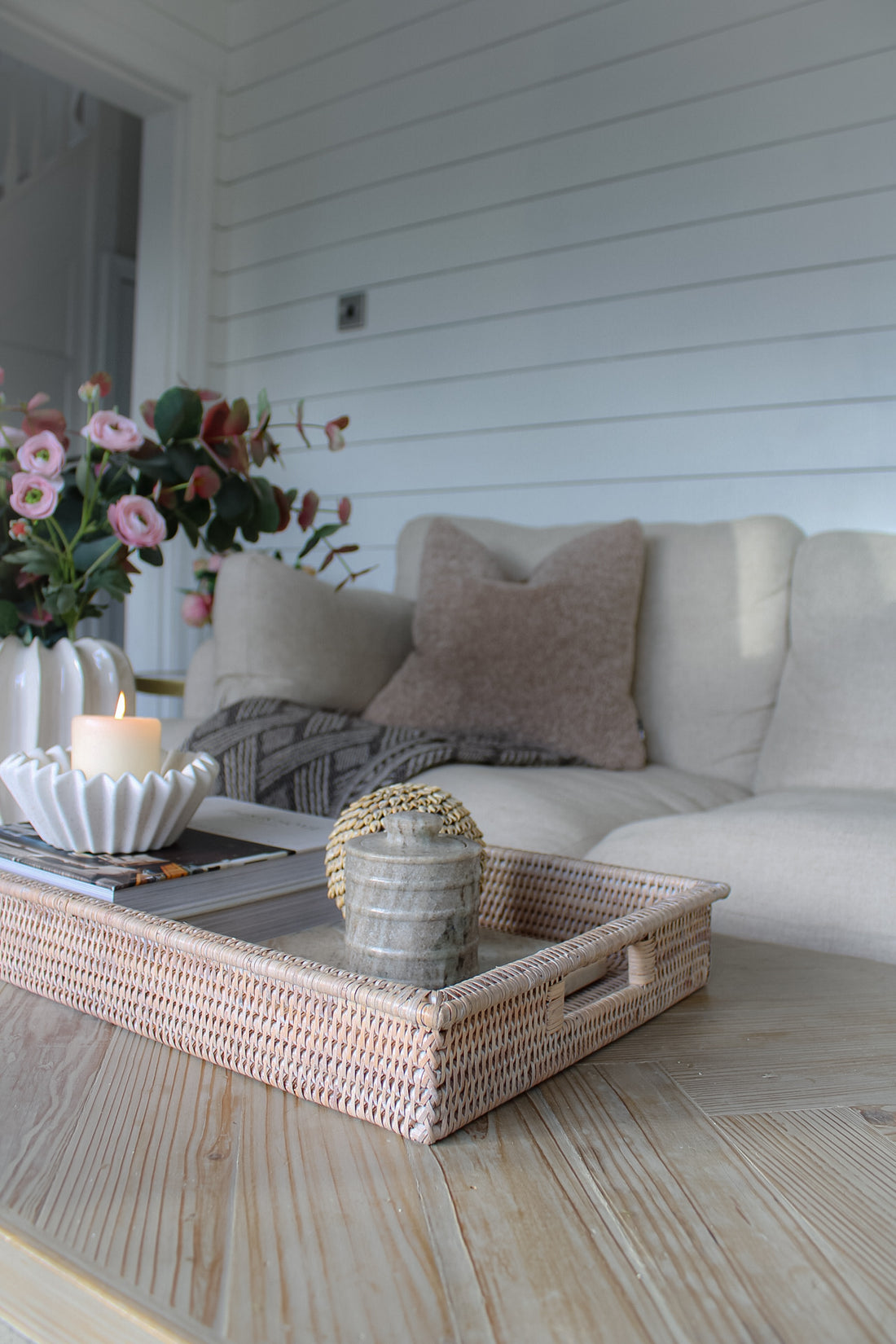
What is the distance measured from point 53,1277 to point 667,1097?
1.01 ft

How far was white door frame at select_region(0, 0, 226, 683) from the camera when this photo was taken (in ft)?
9.98

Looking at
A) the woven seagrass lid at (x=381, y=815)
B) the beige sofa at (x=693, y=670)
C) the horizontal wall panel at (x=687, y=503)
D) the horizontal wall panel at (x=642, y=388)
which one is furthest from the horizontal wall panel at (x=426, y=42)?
the woven seagrass lid at (x=381, y=815)

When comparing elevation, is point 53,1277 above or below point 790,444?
below

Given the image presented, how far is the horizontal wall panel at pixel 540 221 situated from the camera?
2125mm

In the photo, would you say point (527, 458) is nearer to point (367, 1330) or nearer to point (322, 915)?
point (322, 915)

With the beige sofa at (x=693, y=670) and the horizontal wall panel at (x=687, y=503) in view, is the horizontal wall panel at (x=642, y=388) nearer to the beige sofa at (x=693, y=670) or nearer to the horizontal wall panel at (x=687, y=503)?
the horizontal wall panel at (x=687, y=503)

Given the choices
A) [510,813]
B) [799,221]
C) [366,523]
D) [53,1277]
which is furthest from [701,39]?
[53,1277]

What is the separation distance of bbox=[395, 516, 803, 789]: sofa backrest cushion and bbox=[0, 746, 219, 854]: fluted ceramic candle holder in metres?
1.33

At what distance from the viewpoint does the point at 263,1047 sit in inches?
20.7

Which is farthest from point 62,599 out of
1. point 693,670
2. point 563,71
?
point 563,71

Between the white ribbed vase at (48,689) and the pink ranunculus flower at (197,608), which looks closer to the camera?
the white ribbed vase at (48,689)

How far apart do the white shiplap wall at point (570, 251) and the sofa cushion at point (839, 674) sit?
1.25ft

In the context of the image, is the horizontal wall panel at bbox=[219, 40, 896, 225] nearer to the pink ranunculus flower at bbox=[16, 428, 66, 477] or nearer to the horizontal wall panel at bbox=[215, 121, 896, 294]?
the horizontal wall panel at bbox=[215, 121, 896, 294]

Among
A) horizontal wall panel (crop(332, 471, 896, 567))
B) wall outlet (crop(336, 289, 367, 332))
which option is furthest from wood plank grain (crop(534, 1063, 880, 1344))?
wall outlet (crop(336, 289, 367, 332))
